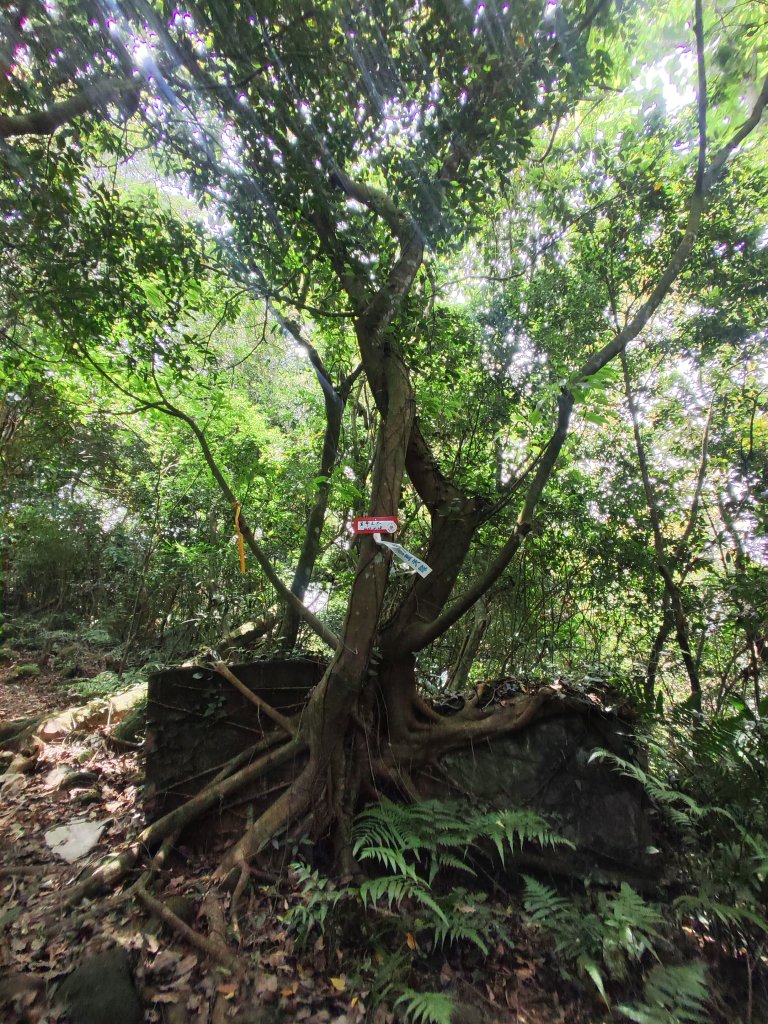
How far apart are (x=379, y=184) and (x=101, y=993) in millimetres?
5955

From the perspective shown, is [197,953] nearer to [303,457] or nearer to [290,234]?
[290,234]

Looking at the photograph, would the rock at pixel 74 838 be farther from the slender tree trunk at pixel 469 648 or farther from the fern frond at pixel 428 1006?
the slender tree trunk at pixel 469 648

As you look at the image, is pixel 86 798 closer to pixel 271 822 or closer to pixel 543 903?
pixel 271 822

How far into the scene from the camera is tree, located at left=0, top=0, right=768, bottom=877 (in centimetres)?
331

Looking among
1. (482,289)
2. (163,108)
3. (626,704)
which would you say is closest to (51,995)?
(626,704)

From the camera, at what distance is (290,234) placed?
3844 mm

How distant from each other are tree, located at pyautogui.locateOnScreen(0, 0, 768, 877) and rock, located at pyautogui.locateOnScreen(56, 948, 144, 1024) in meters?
0.77

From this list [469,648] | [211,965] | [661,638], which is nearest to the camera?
[211,965]

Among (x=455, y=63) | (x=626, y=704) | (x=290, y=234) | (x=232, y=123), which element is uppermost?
(x=455, y=63)

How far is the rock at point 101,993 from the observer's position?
2.32 meters

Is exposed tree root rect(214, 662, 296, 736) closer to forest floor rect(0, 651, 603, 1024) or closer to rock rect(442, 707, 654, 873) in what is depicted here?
forest floor rect(0, 651, 603, 1024)

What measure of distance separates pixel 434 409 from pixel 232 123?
8.87ft

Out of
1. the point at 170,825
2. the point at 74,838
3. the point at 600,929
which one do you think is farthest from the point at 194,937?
the point at 600,929

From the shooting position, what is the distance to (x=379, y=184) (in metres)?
4.46
